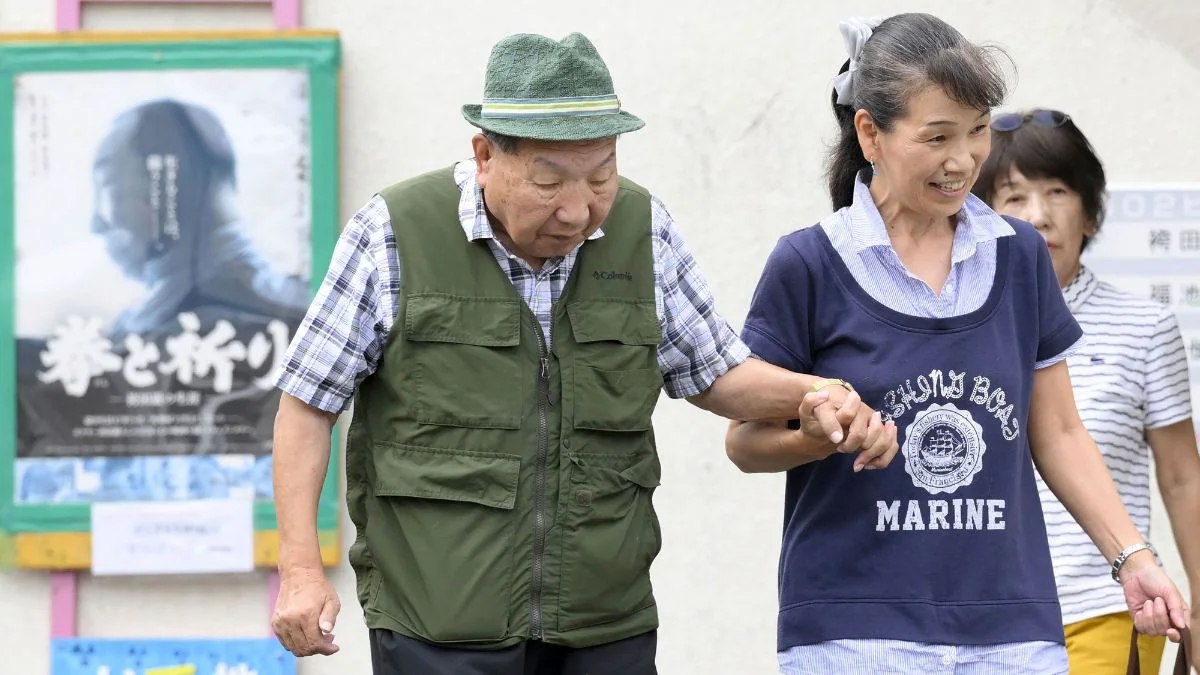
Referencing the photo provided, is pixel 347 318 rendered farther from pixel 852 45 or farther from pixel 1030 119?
pixel 1030 119

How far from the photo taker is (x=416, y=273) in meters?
2.45

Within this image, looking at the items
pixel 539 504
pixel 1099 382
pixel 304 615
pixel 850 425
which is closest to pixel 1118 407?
pixel 1099 382

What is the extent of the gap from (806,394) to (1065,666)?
0.63 metres

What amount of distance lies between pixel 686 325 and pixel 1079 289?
3.96ft

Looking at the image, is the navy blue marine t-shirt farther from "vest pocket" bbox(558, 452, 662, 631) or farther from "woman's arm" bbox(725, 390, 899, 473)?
"vest pocket" bbox(558, 452, 662, 631)

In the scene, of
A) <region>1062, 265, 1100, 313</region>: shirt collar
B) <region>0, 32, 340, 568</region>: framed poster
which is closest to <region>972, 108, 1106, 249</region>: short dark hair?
<region>1062, 265, 1100, 313</region>: shirt collar

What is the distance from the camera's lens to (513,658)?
2.41 m

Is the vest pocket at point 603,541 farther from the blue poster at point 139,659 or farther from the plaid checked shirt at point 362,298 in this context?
the blue poster at point 139,659

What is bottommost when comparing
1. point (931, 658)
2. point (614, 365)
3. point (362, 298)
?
point (931, 658)

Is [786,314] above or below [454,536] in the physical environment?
above

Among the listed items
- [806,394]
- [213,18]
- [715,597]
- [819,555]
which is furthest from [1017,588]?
[213,18]

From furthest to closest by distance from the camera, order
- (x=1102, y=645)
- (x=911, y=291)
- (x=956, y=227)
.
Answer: (x=1102, y=645) < (x=956, y=227) < (x=911, y=291)

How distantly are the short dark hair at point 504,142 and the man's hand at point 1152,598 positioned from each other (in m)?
1.24

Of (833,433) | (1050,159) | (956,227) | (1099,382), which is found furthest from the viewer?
(1050,159)
